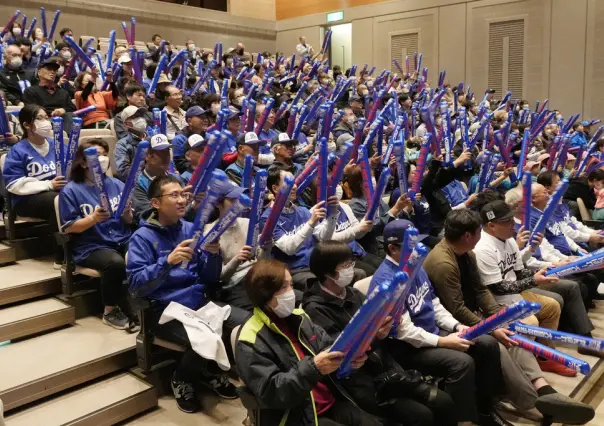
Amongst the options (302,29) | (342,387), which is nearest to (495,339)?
(342,387)

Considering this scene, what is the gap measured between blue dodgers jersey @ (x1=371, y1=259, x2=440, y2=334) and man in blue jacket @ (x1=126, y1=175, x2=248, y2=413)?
826mm

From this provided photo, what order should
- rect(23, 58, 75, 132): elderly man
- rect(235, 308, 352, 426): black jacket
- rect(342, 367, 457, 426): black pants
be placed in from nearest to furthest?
rect(235, 308, 352, 426): black jacket → rect(342, 367, 457, 426): black pants → rect(23, 58, 75, 132): elderly man

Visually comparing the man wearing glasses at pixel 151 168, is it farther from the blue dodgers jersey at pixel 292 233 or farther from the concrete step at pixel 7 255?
the concrete step at pixel 7 255

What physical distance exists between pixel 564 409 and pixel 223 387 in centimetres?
182

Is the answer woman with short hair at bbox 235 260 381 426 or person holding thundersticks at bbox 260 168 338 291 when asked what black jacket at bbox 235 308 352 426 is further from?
person holding thundersticks at bbox 260 168 338 291

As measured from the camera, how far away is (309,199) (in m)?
4.41

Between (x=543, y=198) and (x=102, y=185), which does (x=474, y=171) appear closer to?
(x=543, y=198)

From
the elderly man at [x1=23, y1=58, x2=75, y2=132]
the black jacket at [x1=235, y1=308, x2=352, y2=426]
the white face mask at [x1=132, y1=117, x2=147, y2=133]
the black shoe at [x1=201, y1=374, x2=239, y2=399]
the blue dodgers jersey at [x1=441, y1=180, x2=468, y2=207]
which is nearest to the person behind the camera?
the black jacket at [x1=235, y1=308, x2=352, y2=426]

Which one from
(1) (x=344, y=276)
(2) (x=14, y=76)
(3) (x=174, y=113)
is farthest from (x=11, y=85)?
(1) (x=344, y=276)

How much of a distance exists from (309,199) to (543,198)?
1.81 meters

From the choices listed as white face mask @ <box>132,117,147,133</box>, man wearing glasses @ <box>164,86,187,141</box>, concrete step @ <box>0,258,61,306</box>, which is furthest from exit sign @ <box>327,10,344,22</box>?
concrete step @ <box>0,258,61,306</box>

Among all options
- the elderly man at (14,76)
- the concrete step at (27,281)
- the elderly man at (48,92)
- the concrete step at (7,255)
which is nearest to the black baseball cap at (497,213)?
the concrete step at (27,281)

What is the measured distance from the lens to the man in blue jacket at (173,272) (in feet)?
9.47

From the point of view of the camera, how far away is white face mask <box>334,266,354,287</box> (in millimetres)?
2609
